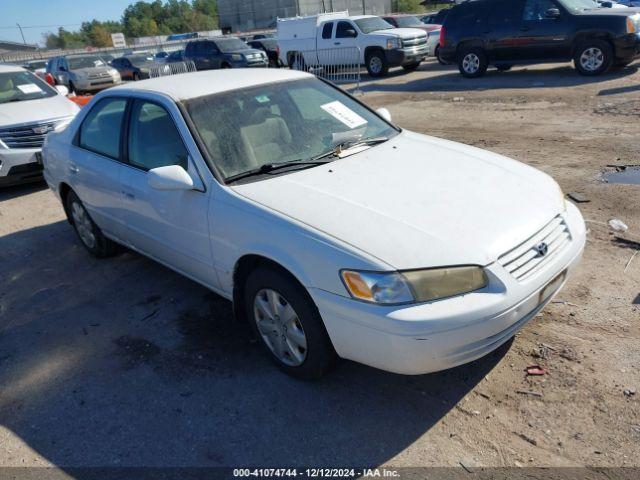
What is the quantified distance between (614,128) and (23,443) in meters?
8.33

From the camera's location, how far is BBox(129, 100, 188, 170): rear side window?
3.66m

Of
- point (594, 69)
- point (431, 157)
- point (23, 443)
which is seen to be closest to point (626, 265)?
point (431, 157)

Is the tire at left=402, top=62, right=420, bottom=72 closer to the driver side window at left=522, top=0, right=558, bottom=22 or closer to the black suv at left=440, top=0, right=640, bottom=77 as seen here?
the black suv at left=440, top=0, right=640, bottom=77

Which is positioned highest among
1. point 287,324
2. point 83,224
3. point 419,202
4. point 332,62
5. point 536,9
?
point 536,9

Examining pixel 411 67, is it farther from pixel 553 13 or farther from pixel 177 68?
pixel 177 68

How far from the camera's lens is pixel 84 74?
2141cm

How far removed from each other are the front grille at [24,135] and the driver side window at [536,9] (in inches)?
435

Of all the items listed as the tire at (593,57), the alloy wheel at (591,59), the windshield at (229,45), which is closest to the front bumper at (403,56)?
the tire at (593,57)

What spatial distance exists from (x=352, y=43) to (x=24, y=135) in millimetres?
12149

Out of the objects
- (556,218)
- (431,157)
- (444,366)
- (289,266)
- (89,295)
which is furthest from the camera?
(89,295)

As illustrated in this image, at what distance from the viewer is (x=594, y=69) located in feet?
40.5

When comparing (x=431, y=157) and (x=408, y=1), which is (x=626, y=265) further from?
(x=408, y=1)

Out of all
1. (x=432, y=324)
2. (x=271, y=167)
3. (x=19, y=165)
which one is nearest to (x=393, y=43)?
(x=19, y=165)

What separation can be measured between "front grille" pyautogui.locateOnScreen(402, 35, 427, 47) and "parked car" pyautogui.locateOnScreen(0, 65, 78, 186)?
10.9 meters
